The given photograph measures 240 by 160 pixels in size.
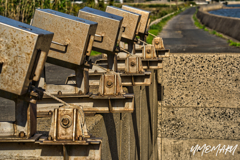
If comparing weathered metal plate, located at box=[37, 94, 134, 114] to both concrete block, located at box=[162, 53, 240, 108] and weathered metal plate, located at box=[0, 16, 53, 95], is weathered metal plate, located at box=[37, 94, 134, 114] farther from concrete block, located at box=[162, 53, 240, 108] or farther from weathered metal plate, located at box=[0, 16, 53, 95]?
concrete block, located at box=[162, 53, 240, 108]

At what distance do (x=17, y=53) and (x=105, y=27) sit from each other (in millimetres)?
2418

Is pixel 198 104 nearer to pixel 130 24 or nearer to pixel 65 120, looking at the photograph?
pixel 130 24

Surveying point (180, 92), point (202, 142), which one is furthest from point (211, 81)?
point (202, 142)

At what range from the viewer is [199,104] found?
1106cm

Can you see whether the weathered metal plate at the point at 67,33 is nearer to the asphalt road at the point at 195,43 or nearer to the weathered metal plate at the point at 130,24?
the weathered metal plate at the point at 130,24

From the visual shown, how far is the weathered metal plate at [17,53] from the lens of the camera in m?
2.39

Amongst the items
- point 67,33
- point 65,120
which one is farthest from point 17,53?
point 67,33

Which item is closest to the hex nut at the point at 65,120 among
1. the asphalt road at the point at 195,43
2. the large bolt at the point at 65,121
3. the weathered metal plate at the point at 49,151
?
the large bolt at the point at 65,121

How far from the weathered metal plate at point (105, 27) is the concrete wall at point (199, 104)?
5.95 metres

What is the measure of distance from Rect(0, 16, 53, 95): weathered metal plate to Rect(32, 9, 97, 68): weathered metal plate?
3.78ft

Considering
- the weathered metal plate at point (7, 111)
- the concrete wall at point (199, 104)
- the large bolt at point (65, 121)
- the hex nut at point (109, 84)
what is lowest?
the concrete wall at point (199, 104)

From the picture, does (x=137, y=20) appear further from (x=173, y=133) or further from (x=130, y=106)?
(x=173, y=133)

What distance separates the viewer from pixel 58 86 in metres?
4.22

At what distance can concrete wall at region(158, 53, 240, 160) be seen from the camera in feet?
34.3
